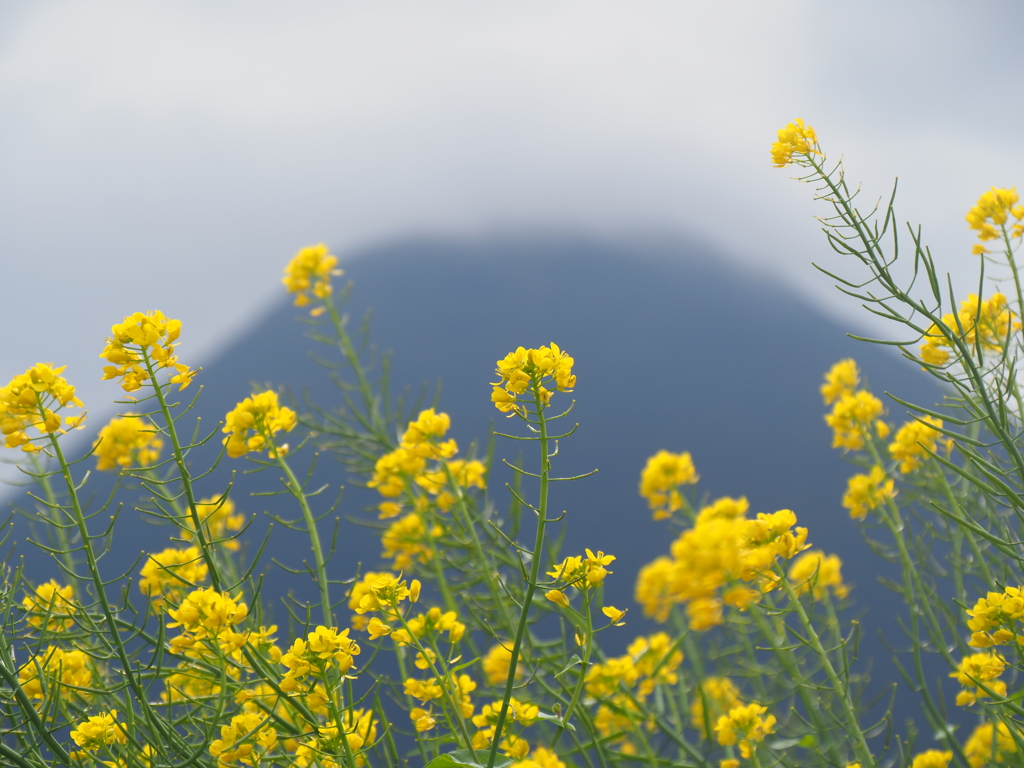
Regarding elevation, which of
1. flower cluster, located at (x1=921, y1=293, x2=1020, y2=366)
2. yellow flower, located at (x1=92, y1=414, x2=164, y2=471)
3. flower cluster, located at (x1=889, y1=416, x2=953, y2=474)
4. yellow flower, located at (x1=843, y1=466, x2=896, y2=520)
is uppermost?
flower cluster, located at (x1=921, y1=293, x2=1020, y2=366)

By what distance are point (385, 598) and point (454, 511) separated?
0.52m

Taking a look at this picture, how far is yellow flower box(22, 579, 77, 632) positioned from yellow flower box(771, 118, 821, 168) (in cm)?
115

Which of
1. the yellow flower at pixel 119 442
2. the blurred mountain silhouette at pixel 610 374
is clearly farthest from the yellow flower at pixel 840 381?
the blurred mountain silhouette at pixel 610 374

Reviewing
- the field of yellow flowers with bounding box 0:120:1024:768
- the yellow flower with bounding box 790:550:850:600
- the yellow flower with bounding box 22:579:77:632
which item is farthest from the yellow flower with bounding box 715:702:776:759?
the yellow flower with bounding box 22:579:77:632

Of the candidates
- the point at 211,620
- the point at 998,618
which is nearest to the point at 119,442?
the point at 211,620

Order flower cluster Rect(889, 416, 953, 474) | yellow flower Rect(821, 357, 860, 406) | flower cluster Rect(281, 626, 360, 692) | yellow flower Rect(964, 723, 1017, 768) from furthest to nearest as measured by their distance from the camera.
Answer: yellow flower Rect(821, 357, 860, 406) < flower cluster Rect(889, 416, 953, 474) < yellow flower Rect(964, 723, 1017, 768) < flower cluster Rect(281, 626, 360, 692)

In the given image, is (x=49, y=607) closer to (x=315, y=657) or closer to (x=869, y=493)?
(x=315, y=657)

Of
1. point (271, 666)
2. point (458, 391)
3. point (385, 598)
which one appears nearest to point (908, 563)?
point (385, 598)

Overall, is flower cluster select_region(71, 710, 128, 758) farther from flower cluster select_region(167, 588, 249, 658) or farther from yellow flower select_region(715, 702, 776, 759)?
yellow flower select_region(715, 702, 776, 759)

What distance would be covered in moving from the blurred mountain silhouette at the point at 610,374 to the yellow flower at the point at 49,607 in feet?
8.63

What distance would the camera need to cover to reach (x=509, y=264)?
4.64 m

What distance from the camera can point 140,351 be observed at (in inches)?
36.2

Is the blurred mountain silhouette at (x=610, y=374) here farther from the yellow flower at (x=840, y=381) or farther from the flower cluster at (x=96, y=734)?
the flower cluster at (x=96, y=734)

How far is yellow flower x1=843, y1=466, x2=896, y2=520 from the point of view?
1.49m
